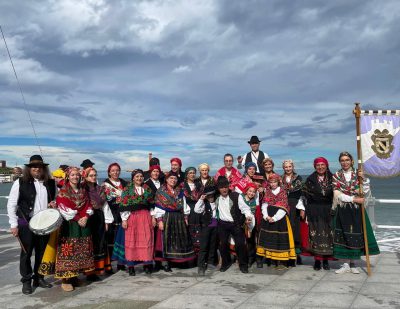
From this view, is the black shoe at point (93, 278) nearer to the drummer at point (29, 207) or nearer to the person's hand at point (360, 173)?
the drummer at point (29, 207)

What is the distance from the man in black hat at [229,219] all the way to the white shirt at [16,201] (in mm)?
2369

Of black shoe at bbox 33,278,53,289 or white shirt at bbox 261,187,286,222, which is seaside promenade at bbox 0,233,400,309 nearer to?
black shoe at bbox 33,278,53,289

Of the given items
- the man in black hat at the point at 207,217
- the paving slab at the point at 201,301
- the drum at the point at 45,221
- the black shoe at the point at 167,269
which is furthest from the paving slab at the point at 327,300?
the drum at the point at 45,221

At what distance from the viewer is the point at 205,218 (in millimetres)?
5961

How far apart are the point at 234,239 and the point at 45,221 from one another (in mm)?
2599

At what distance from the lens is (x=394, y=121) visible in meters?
5.56

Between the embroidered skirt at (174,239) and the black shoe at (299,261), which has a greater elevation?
the embroidered skirt at (174,239)

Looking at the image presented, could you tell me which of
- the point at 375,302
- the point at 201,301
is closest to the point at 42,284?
the point at 201,301

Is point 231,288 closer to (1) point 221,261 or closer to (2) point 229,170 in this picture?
(1) point 221,261

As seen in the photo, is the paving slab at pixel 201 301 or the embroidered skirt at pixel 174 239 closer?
the paving slab at pixel 201 301

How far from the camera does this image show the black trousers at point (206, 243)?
5754 mm

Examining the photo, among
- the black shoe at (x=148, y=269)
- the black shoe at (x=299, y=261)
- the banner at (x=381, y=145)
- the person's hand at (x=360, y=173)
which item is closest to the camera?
the person's hand at (x=360, y=173)

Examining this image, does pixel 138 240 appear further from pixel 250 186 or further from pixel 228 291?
pixel 250 186

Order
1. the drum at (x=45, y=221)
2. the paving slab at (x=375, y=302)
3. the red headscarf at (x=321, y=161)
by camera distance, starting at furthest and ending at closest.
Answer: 1. the red headscarf at (x=321, y=161)
2. the drum at (x=45, y=221)
3. the paving slab at (x=375, y=302)
